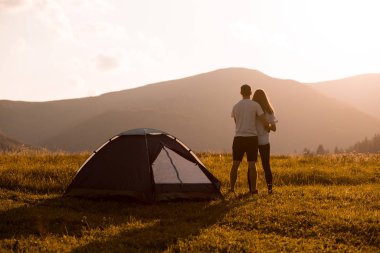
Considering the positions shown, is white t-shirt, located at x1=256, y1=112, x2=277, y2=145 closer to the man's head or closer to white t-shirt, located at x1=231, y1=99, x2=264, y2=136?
white t-shirt, located at x1=231, y1=99, x2=264, y2=136

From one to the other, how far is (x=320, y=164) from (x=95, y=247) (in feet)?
51.7

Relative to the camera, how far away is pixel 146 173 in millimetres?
13383

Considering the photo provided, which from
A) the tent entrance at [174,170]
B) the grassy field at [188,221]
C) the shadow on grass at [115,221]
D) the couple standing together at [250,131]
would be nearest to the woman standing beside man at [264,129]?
the couple standing together at [250,131]

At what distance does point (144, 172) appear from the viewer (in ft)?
44.0

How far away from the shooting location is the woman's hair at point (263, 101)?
14.4 metres

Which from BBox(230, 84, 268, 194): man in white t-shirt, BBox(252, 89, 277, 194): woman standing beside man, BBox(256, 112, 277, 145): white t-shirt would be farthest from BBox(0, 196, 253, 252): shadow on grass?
BBox(256, 112, 277, 145): white t-shirt

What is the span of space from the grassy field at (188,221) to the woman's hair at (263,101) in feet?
8.16

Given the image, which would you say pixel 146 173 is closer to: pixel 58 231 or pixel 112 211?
pixel 112 211

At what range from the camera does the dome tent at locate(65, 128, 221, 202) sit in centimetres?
1334

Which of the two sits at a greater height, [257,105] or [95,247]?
[257,105]

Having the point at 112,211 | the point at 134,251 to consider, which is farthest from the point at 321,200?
the point at 134,251

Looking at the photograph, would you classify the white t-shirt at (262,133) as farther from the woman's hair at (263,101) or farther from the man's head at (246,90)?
the man's head at (246,90)

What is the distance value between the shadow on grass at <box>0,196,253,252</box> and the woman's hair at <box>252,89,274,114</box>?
268 centimetres

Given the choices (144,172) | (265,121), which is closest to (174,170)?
(144,172)
